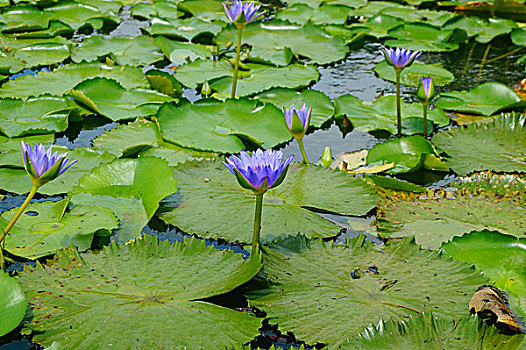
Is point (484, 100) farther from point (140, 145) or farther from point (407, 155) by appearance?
point (140, 145)

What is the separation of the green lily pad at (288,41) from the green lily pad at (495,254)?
2119 millimetres

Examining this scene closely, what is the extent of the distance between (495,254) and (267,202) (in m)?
0.74

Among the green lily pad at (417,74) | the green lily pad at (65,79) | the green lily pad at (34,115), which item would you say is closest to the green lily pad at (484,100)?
the green lily pad at (417,74)

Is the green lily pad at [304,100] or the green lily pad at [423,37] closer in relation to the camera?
the green lily pad at [304,100]

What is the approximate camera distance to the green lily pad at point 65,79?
2.72 m

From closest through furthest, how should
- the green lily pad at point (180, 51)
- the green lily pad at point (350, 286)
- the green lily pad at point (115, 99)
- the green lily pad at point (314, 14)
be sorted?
the green lily pad at point (350, 286), the green lily pad at point (115, 99), the green lily pad at point (180, 51), the green lily pad at point (314, 14)

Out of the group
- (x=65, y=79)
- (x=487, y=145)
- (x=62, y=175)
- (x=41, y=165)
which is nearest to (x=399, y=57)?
(x=487, y=145)

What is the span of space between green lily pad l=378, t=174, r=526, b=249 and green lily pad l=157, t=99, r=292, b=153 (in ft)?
2.12

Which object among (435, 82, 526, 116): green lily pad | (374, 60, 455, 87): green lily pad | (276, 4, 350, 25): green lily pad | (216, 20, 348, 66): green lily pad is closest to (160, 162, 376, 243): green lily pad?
(435, 82, 526, 116): green lily pad

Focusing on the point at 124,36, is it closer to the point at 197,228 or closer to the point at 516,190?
the point at 197,228

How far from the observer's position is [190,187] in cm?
191

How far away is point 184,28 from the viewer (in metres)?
3.93

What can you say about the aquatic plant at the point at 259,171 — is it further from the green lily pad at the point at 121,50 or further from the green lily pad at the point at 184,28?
the green lily pad at the point at 184,28

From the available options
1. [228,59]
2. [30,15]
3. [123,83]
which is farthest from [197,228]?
[30,15]
